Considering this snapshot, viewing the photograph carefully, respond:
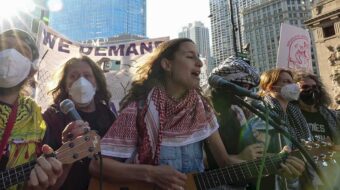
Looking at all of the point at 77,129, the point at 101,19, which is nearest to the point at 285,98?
→ the point at 77,129

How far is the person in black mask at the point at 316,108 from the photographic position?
4.17 metres

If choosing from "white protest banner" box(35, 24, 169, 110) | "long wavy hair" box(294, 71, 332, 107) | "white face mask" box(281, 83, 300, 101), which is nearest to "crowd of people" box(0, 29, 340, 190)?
"white face mask" box(281, 83, 300, 101)

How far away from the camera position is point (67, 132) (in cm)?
203

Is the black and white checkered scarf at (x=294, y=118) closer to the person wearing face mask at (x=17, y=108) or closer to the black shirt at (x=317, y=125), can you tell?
the black shirt at (x=317, y=125)

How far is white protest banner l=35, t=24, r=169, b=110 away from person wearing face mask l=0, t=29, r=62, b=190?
90.6 inches

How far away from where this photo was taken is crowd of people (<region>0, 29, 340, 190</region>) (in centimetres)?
235

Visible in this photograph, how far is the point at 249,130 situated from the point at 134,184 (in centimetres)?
113

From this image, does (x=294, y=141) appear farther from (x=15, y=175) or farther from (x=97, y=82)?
(x=97, y=82)

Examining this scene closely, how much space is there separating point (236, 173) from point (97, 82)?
1.66 m

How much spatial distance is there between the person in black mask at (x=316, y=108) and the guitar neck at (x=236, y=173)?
177cm

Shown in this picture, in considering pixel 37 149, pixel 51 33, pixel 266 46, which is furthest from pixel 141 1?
pixel 37 149

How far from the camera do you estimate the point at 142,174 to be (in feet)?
7.79

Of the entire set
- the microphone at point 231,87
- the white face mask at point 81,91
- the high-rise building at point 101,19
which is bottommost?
the microphone at point 231,87

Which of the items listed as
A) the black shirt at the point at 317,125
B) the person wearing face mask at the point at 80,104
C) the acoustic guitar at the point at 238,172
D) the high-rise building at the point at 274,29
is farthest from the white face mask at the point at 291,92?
the high-rise building at the point at 274,29
